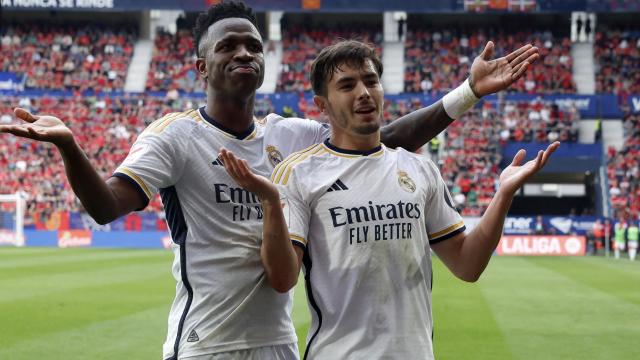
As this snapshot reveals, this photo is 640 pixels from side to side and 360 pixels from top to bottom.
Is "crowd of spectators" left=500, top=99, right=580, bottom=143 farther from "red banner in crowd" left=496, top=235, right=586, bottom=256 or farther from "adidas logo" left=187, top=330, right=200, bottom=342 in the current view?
"adidas logo" left=187, top=330, right=200, bottom=342

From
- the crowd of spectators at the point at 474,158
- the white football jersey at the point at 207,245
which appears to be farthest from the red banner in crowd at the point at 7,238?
the white football jersey at the point at 207,245

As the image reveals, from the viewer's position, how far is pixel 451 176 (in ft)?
110

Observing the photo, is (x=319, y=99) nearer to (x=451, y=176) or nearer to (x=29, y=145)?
(x=451, y=176)

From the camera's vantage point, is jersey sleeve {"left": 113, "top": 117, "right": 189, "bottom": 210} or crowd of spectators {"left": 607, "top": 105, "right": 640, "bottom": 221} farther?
crowd of spectators {"left": 607, "top": 105, "right": 640, "bottom": 221}

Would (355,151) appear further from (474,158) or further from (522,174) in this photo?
(474,158)

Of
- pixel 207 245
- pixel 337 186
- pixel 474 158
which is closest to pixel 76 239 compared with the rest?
pixel 474 158

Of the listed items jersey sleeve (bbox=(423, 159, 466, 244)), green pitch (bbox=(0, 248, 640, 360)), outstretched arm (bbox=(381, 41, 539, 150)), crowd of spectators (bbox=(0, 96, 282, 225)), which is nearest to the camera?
jersey sleeve (bbox=(423, 159, 466, 244))

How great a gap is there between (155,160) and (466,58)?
38526mm

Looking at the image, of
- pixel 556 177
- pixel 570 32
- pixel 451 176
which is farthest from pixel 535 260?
pixel 570 32

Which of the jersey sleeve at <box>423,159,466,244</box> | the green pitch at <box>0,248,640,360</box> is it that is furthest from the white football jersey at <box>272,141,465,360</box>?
Answer: the green pitch at <box>0,248,640,360</box>

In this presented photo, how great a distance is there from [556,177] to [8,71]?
26957 millimetres

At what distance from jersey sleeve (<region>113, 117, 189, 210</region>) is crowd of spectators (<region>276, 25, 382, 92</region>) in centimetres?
3668

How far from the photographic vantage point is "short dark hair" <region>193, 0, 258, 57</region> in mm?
3518

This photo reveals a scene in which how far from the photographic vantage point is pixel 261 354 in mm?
3359
